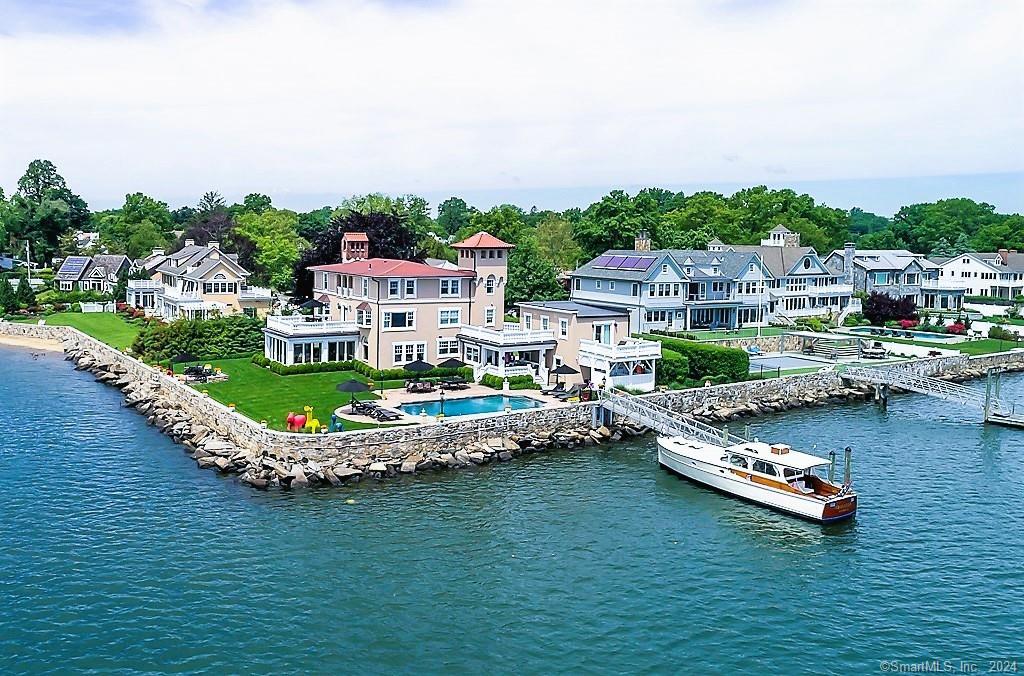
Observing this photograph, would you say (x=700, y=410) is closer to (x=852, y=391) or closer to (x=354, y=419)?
(x=852, y=391)

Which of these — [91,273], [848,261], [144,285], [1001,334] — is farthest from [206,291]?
[1001,334]

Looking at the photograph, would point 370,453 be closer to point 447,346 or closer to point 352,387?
point 352,387

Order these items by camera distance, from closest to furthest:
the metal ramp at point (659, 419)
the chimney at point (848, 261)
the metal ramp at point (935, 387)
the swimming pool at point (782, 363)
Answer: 1. the metal ramp at point (659, 419)
2. the metal ramp at point (935, 387)
3. the swimming pool at point (782, 363)
4. the chimney at point (848, 261)

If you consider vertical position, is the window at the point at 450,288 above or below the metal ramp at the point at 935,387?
above

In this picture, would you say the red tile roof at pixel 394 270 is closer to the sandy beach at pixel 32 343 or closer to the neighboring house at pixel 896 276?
the sandy beach at pixel 32 343

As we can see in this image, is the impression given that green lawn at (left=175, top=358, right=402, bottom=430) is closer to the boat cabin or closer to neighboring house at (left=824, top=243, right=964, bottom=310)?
the boat cabin

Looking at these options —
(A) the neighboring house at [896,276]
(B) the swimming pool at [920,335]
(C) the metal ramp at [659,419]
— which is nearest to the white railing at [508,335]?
(C) the metal ramp at [659,419]
